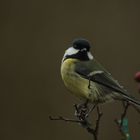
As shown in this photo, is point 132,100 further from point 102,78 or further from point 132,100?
point 102,78

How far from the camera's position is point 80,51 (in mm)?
2307

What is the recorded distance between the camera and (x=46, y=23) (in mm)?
3820

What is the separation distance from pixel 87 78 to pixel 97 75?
3.6 inches

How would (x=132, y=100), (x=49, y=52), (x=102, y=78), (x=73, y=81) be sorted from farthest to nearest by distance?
(x=49, y=52) < (x=73, y=81) < (x=102, y=78) < (x=132, y=100)

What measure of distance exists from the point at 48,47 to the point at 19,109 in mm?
347

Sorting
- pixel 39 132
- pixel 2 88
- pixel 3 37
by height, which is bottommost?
pixel 39 132

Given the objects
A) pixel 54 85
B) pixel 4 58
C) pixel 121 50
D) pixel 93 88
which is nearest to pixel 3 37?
pixel 4 58

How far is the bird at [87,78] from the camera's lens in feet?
7.06

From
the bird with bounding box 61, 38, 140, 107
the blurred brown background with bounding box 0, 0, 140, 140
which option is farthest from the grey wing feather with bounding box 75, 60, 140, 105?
the blurred brown background with bounding box 0, 0, 140, 140

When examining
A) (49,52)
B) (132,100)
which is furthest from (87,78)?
(49,52)

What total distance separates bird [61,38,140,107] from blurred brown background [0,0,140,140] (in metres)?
1.26

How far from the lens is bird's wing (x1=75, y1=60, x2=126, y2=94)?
2139mm

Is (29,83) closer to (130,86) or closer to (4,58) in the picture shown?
(4,58)

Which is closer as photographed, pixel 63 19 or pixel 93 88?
pixel 93 88
